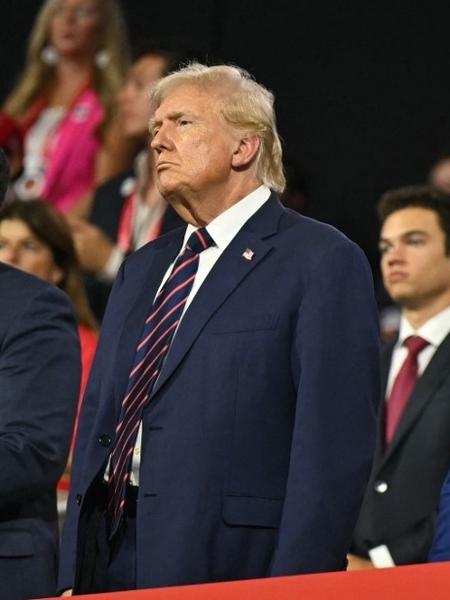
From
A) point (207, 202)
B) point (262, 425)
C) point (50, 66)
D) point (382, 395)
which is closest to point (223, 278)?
point (207, 202)

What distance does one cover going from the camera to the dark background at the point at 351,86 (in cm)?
551

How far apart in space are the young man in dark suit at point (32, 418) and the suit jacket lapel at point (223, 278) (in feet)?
0.69

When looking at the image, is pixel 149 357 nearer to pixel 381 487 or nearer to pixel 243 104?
pixel 243 104

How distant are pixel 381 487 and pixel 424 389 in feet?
1.00

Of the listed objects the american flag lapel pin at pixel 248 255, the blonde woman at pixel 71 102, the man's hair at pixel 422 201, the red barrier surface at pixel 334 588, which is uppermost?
the blonde woman at pixel 71 102

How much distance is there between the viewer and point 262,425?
235 centimetres

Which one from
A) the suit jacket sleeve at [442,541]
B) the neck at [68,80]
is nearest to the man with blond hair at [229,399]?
the suit jacket sleeve at [442,541]

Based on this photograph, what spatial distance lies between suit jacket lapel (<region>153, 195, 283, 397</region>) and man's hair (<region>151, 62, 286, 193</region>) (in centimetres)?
11

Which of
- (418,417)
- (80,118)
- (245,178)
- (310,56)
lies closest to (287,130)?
(310,56)

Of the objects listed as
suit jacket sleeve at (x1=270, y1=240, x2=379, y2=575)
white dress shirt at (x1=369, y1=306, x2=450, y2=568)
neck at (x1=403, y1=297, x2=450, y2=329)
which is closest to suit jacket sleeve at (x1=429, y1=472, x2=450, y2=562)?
suit jacket sleeve at (x1=270, y1=240, x2=379, y2=575)

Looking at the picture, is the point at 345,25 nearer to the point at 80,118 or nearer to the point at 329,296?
the point at 80,118

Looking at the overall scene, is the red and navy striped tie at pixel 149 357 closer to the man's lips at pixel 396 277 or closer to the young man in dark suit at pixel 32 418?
the young man in dark suit at pixel 32 418

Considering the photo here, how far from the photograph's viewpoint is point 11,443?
2.37 m

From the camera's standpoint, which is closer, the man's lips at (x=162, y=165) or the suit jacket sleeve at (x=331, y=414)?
the suit jacket sleeve at (x=331, y=414)
